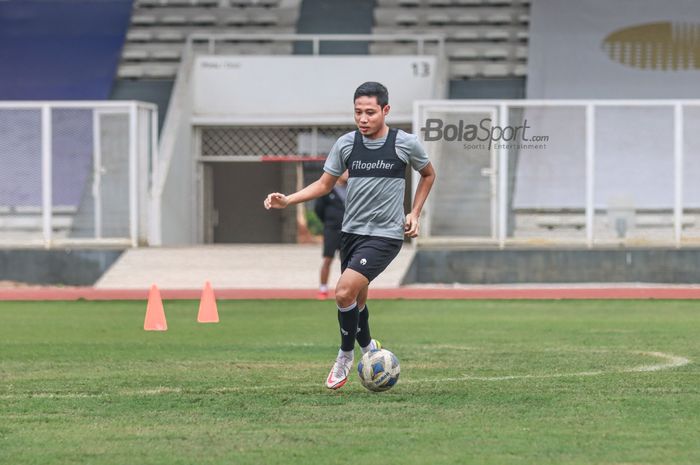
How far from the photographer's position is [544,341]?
42.6 ft

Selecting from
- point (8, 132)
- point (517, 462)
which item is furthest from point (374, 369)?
point (8, 132)

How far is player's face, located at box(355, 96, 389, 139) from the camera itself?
8.92m

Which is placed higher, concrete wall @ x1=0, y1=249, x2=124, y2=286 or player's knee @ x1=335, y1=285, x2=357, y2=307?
player's knee @ x1=335, y1=285, x2=357, y2=307

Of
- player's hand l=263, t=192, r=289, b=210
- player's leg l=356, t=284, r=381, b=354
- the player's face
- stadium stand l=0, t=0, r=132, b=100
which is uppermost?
stadium stand l=0, t=0, r=132, b=100

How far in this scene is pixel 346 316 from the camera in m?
9.10

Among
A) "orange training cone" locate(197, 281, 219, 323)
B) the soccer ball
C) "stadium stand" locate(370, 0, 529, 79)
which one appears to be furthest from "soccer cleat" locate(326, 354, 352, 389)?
"stadium stand" locate(370, 0, 529, 79)

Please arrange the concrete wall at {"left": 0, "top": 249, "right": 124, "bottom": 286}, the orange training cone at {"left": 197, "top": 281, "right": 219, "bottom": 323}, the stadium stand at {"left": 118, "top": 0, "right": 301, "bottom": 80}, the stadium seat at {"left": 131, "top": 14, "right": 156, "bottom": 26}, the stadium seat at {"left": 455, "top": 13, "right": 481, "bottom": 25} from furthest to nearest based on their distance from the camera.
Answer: the stadium seat at {"left": 131, "top": 14, "right": 156, "bottom": 26}
the stadium seat at {"left": 455, "top": 13, "right": 481, "bottom": 25}
the stadium stand at {"left": 118, "top": 0, "right": 301, "bottom": 80}
the concrete wall at {"left": 0, "top": 249, "right": 124, "bottom": 286}
the orange training cone at {"left": 197, "top": 281, "right": 219, "bottom": 323}

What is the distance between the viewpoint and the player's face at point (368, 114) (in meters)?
8.92

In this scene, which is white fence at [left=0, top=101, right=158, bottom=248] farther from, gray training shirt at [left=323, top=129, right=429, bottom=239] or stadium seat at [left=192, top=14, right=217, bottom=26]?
gray training shirt at [left=323, top=129, right=429, bottom=239]

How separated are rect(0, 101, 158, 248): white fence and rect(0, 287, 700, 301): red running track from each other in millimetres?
2721

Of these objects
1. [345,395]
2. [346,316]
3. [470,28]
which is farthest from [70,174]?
[345,395]

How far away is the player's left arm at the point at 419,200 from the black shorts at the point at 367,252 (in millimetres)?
159

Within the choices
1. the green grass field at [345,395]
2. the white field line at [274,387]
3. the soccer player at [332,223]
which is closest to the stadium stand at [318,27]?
the soccer player at [332,223]

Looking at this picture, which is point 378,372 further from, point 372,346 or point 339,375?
point 372,346
